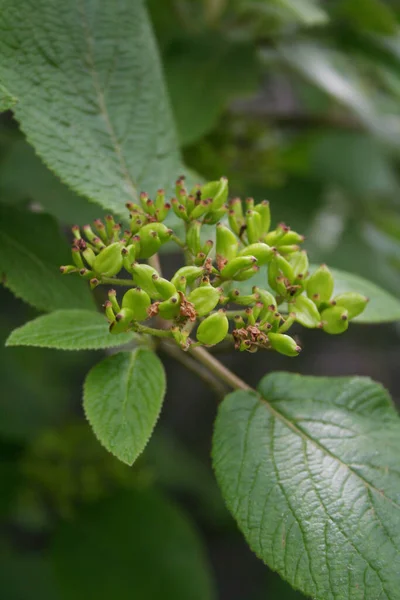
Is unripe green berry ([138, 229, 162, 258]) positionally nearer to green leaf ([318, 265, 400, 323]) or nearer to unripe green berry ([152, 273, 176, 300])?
unripe green berry ([152, 273, 176, 300])

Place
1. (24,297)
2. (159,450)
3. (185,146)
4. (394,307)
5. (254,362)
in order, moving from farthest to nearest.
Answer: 1. (254,362)
2. (159,450)
3. (185,146)
4. (394,307)
5. (24,297)

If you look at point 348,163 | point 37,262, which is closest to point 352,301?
point 37,262

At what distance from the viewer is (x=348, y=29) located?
161 cm

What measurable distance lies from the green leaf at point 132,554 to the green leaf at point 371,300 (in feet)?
2.78

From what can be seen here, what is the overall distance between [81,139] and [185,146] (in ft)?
1.76

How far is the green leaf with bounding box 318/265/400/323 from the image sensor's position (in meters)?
1.03

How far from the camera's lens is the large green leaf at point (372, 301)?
3.38 feet

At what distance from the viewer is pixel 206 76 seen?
1.49 metres

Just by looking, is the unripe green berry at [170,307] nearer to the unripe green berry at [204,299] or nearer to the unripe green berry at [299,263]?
the unripe green berry at [204,299]

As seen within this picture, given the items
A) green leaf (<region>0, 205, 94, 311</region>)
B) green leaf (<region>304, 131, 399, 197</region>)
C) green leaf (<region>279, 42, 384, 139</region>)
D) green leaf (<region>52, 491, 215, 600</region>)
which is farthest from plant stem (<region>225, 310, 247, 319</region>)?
green leaf (<region>304, 131, 399, 197</region>)

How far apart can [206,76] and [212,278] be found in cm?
72

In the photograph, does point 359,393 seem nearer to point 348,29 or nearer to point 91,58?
point 91,58

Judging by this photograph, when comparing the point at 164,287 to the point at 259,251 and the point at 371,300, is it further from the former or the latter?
the point at 371,300

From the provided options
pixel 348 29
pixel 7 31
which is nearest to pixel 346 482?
pixel 7 31
